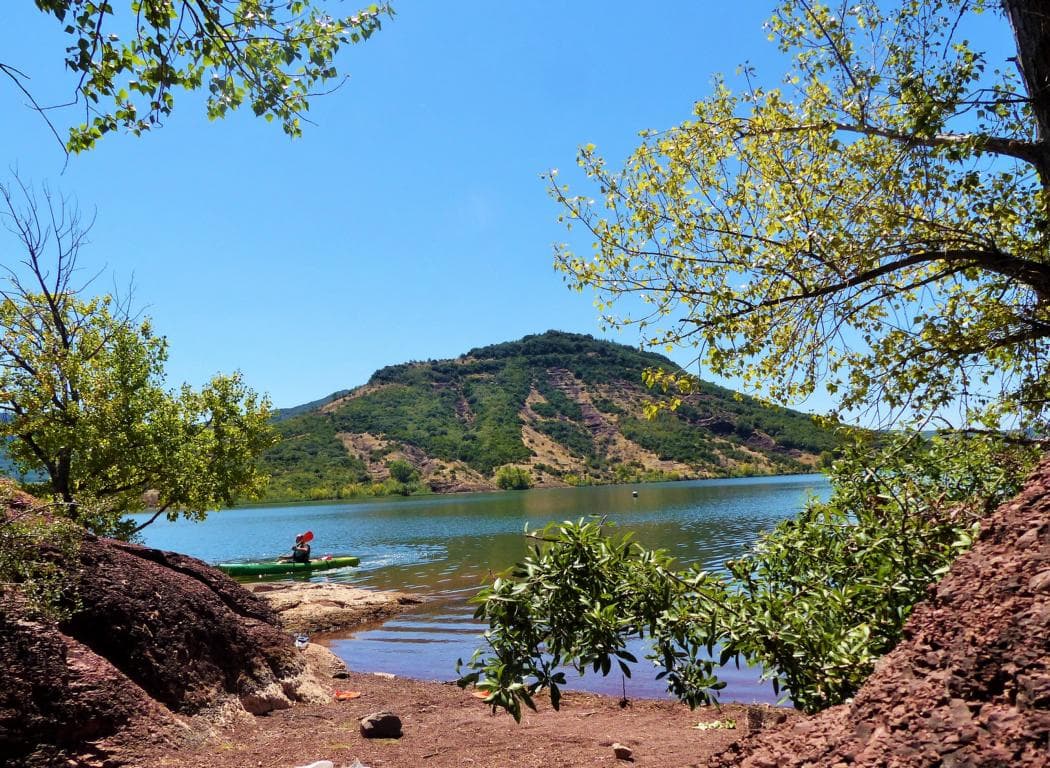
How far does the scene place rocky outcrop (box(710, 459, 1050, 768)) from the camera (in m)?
2.20

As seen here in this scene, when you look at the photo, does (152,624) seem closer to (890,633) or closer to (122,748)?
(122,748)

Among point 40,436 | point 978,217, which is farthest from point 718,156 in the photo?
point 40,436

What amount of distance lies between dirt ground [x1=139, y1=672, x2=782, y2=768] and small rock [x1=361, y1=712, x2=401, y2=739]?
117 millimetres

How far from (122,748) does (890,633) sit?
6359 millimetres

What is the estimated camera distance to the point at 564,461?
171625 mm

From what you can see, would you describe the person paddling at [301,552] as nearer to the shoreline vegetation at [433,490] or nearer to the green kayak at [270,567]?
the green kayak at [270,567]

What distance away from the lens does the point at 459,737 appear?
8.45 meters

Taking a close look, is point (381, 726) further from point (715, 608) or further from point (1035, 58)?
point (1035, 58)

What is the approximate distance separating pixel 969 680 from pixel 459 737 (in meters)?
7.28

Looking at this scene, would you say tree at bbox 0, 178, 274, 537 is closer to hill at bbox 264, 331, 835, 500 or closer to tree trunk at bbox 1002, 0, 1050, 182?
tree trunk at bbox 1002, 0, 1050, 182

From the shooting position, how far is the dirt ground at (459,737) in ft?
23.4

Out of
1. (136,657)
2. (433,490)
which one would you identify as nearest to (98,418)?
(136,657)

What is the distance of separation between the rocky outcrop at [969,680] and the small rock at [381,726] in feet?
20.8

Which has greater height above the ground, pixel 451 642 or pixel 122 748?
pixel 122 748
